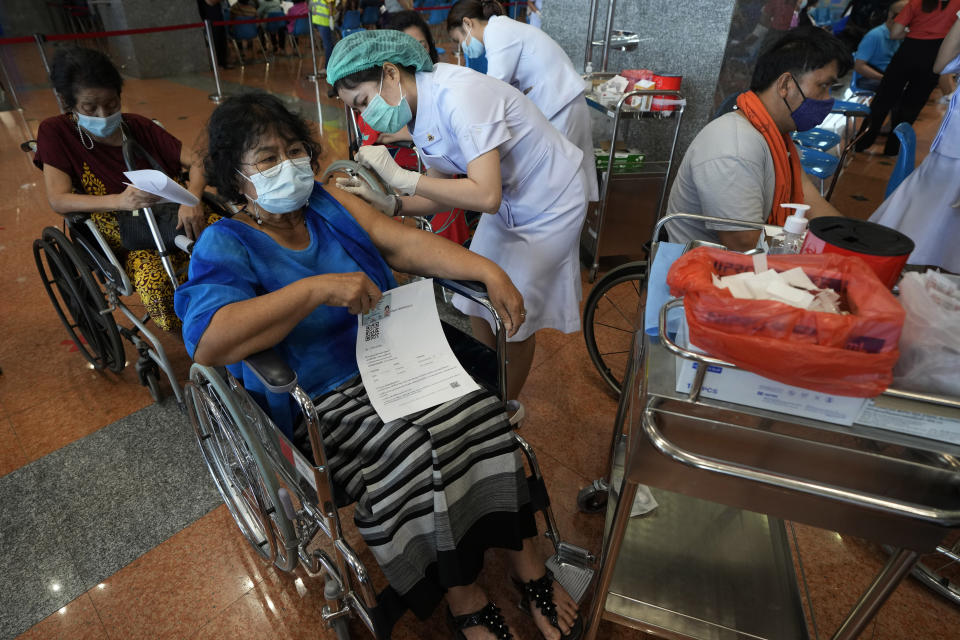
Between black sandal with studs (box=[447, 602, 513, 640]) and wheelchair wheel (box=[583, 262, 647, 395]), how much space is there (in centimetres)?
99

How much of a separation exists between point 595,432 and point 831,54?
1400 millimetres

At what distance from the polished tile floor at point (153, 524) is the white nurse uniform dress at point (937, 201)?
46.8 inches

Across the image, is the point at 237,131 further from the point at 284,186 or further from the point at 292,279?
the point at 292,279

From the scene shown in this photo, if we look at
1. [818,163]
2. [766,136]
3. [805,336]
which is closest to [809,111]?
[766,136]

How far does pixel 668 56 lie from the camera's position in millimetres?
3238

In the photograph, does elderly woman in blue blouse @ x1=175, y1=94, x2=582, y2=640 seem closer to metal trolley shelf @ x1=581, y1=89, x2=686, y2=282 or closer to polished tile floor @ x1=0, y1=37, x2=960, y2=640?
polished tile floor @ x1=0, y1=37, x2=960, y2=640

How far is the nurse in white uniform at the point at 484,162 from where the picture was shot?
1.51 m

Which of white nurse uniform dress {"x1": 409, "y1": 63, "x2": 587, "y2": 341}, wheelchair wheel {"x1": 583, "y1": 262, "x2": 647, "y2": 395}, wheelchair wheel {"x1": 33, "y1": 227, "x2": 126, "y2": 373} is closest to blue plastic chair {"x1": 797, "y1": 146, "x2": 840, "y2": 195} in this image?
wheelchair wheel {"x1": 583, "y1": 262, "x2": 647, "y2": 395}

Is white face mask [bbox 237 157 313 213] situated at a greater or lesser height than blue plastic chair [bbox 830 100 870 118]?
greater

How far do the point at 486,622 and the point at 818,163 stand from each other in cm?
271

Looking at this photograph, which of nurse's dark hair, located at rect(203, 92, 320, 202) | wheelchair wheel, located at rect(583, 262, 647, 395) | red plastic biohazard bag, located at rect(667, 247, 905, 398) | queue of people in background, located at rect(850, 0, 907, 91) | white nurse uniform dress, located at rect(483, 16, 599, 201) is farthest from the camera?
queue of people in background, located at rect(850, 0, 907, 91)

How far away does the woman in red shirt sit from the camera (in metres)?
3.90

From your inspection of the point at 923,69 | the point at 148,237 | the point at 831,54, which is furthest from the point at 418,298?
the point at 923,69

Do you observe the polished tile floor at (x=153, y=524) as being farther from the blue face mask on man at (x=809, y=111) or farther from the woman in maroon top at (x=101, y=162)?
the blue face mask on man at (x=809, y=111)
